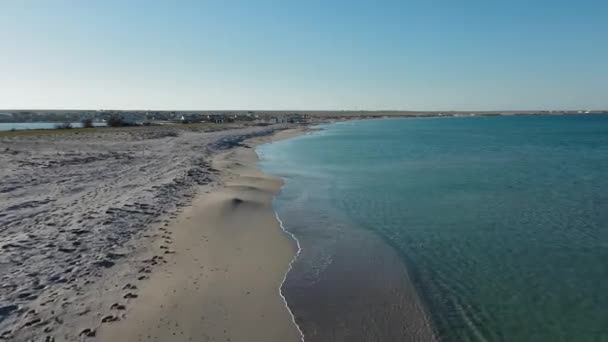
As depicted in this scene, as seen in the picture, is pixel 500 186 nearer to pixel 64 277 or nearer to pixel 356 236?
pixel 356 236

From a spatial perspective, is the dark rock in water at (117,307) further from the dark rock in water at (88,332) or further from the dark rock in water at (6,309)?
the dark rock in water at (6,309)

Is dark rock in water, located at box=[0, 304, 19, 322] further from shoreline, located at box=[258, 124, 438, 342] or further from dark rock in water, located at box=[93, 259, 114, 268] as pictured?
shoreline, located at box=[258, 124, 438, 342]

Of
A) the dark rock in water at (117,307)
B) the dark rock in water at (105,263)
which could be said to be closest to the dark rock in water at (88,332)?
the dark rock in water at (117,307)

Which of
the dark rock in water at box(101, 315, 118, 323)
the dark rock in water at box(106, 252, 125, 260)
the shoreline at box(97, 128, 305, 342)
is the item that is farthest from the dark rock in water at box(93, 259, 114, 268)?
the dark rock in water at box(101, 315, 118, 323)

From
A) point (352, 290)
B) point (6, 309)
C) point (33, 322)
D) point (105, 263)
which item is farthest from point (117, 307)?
point (352, 290)

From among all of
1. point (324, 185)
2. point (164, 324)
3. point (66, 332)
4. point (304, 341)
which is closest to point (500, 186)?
point (324, 185)

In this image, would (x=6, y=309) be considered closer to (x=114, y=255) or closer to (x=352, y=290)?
(x=114, y=255)
